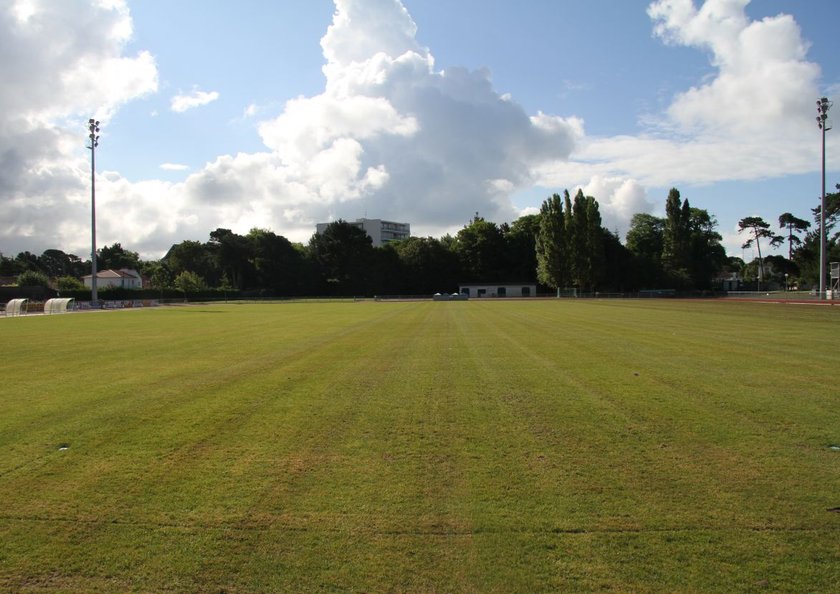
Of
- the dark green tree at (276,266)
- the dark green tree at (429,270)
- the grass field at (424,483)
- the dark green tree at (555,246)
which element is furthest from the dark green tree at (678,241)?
the grass field at (424,483)

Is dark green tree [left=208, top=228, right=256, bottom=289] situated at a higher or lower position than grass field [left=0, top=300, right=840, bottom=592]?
higher

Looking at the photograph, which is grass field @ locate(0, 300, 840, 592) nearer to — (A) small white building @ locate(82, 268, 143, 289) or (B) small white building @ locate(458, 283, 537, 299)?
(B) small white building @ locate(458, 283, 537, 299)

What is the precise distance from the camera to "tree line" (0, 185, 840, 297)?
89.9 metres

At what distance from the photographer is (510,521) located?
438 cm

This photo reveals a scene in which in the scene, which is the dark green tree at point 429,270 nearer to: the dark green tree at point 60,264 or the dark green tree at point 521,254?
the dark green tree at point 521,254

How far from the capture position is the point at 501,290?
101 meters

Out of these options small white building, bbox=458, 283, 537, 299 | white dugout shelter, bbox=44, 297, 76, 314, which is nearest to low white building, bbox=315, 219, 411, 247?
small white building, bbox=458, 283, 537, 299

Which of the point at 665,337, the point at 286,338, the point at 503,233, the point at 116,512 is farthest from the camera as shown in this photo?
the point at 503,233

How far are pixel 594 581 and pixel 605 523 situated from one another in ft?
2.58

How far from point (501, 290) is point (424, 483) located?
9703 centimetres

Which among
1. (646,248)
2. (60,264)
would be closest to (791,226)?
(646,248)

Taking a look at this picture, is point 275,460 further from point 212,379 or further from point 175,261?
point 175,261

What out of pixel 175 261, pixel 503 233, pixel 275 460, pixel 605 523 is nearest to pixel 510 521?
pixel 605 523

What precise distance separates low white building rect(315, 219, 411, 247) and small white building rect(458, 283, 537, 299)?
205 ft
